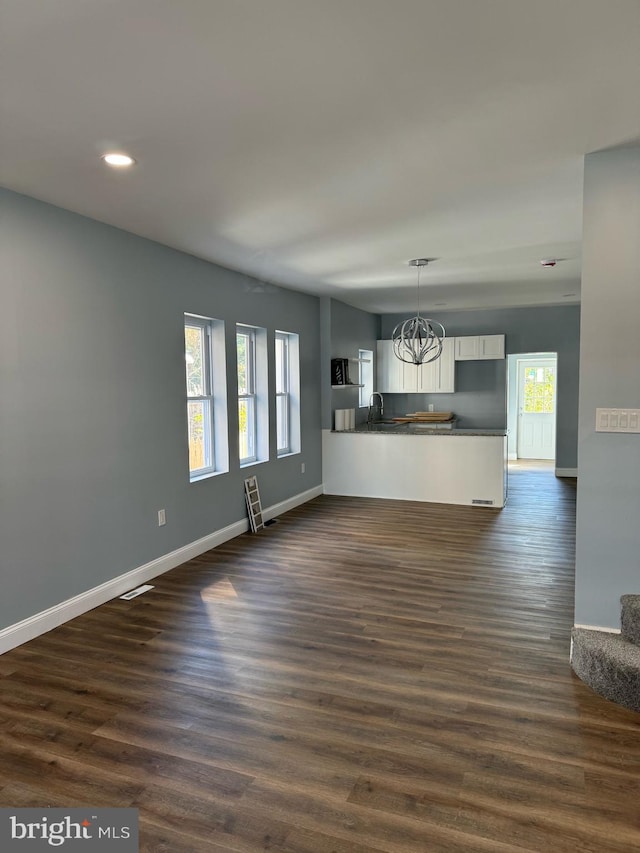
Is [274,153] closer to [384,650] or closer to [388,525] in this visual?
[384,650]

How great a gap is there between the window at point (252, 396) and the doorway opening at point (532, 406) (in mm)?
5836

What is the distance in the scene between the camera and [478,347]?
8.77 m

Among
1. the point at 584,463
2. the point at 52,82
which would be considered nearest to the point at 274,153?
the point at 52,82

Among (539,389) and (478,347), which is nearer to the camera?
(478,347)

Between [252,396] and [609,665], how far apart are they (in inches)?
166

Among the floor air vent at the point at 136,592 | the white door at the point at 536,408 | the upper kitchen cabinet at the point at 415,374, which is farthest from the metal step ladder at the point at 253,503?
the white door at the point at 536,408

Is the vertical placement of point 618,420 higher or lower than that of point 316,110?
lower

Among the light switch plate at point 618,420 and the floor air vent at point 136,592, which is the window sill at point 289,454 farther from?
the light switch plate at point 618,420

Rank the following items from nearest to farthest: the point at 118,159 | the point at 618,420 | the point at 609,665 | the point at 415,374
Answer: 1. the point at 609,665
2. the point at 118,159
3. the point at 618,420
4. the point at 415,374

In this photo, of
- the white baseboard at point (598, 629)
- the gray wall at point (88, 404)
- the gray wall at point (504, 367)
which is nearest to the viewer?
the white baseboard at point (598, 629)

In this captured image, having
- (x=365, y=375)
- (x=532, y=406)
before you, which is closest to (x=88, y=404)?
(x=365, y=375)

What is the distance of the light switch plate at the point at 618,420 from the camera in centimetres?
293
